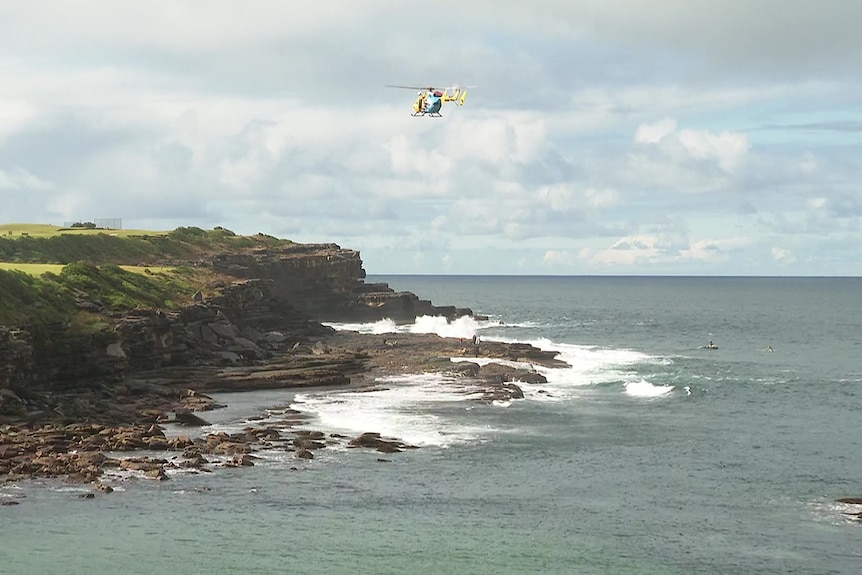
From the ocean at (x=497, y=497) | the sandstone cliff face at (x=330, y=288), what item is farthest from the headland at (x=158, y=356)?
the ocean at (x=497, y=497)

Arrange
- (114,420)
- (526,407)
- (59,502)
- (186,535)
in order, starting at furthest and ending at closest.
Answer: (526,407) < (114,420) < (59,502) < (186,535)

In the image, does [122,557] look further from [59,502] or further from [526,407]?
[526,407]

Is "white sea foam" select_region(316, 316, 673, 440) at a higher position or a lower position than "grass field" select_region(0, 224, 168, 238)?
lower

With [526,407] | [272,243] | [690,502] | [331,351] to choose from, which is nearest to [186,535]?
[690,502]

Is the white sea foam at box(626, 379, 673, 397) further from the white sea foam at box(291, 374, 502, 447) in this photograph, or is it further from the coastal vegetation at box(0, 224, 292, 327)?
the coastal vegetation at box(0, 224, 292, 327)

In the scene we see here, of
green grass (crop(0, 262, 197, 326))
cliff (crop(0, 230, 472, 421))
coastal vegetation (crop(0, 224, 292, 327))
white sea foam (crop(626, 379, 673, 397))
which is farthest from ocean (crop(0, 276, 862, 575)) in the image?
coastal vegetation (crop(0, 224, 292, 327))

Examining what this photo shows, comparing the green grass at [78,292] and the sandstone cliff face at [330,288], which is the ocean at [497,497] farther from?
the sandstone cliff face at [330,288]
